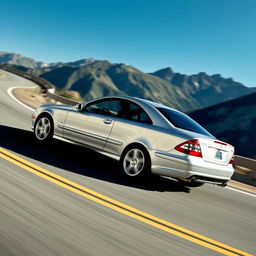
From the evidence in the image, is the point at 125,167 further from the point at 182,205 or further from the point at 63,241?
the point at 63,241

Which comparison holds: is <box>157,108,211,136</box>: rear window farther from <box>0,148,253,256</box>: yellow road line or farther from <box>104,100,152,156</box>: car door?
<box>0,148,253,256</box>: yellow road line

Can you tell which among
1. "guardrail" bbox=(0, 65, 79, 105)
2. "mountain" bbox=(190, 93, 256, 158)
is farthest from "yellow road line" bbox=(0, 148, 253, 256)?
"mountain" bbox=(190, 93, 256, 158)

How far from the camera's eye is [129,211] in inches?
186

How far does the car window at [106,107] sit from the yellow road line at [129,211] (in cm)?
184

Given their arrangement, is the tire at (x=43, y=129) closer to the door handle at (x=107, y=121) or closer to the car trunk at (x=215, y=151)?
the door handle at (x=107, y=121)

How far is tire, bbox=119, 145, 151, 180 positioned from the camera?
6289 mm

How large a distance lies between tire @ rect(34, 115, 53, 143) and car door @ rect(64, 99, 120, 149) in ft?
1.73

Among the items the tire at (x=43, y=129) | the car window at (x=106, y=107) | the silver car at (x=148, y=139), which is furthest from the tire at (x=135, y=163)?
the tire at (x=43, y=129)

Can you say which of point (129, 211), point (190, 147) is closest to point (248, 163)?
point (190, 147)

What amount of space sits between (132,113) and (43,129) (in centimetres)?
243

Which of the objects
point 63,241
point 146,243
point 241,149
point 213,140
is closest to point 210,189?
point 213,140

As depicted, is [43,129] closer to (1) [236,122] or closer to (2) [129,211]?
(2) [129,211]

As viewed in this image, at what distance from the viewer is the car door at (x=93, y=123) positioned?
698cm

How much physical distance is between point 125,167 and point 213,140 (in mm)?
1687
